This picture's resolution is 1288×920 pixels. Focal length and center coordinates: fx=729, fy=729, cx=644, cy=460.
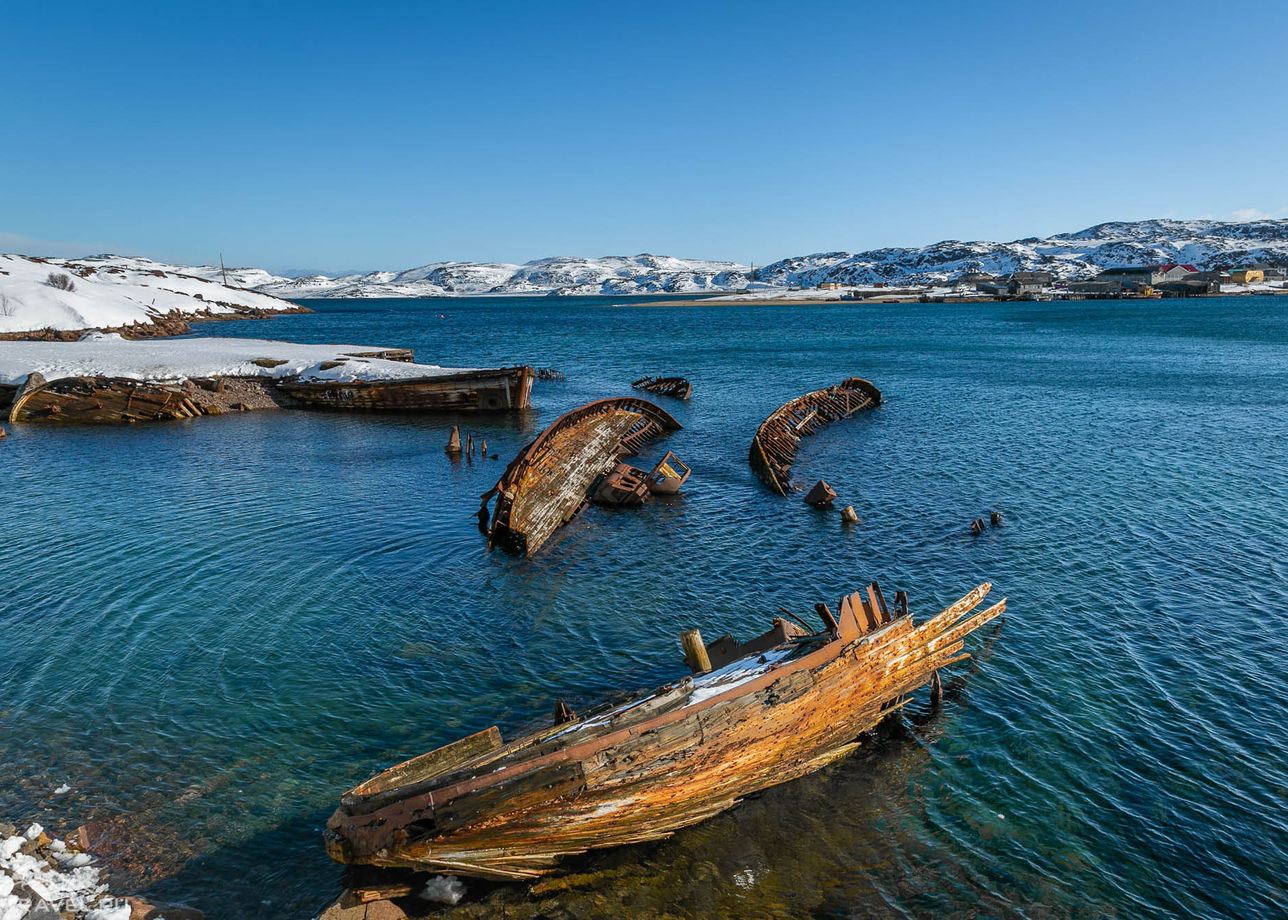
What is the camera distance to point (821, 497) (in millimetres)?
26188

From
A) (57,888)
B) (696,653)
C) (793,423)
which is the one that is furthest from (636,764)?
(793,423)

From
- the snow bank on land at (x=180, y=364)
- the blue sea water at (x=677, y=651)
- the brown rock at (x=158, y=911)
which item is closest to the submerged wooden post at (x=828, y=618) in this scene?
the blue sea water at (x=677, y=651)

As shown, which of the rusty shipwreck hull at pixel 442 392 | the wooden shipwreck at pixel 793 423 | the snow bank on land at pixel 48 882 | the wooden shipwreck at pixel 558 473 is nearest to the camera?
the snow bank on land at pixel 48 882

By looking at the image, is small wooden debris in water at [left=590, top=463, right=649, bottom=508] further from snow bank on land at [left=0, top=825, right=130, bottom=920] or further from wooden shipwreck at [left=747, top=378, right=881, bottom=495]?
snow bank on land at [left=0, top=825, right=130, bottom=920]

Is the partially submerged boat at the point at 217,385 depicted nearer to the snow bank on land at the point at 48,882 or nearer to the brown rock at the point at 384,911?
the snow bank on land at the point at 48,882

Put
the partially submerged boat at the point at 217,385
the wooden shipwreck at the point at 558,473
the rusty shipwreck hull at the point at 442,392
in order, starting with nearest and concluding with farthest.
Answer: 1. the wooden shipwreck at the point at 558,473
2. the partially submerged boat at the point at 217,385
3. the rusty shipwreck hull at the point at 442,392

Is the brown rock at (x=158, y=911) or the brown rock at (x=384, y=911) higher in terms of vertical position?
the brown rock at (x=158, y=911)

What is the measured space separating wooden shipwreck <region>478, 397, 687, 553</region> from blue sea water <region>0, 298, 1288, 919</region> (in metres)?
0.93

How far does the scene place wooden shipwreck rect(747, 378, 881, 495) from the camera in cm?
3097

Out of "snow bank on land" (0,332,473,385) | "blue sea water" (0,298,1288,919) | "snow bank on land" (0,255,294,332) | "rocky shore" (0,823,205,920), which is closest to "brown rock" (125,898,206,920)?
"rocky shore" (0,823,205,920)

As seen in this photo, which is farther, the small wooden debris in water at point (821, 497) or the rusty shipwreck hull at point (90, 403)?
the rusty shipwreck hull at point (90, 403)

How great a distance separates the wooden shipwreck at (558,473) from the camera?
75.7ft

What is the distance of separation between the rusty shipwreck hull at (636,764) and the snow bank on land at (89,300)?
92722 millimetres

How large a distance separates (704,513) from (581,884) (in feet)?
57.1
